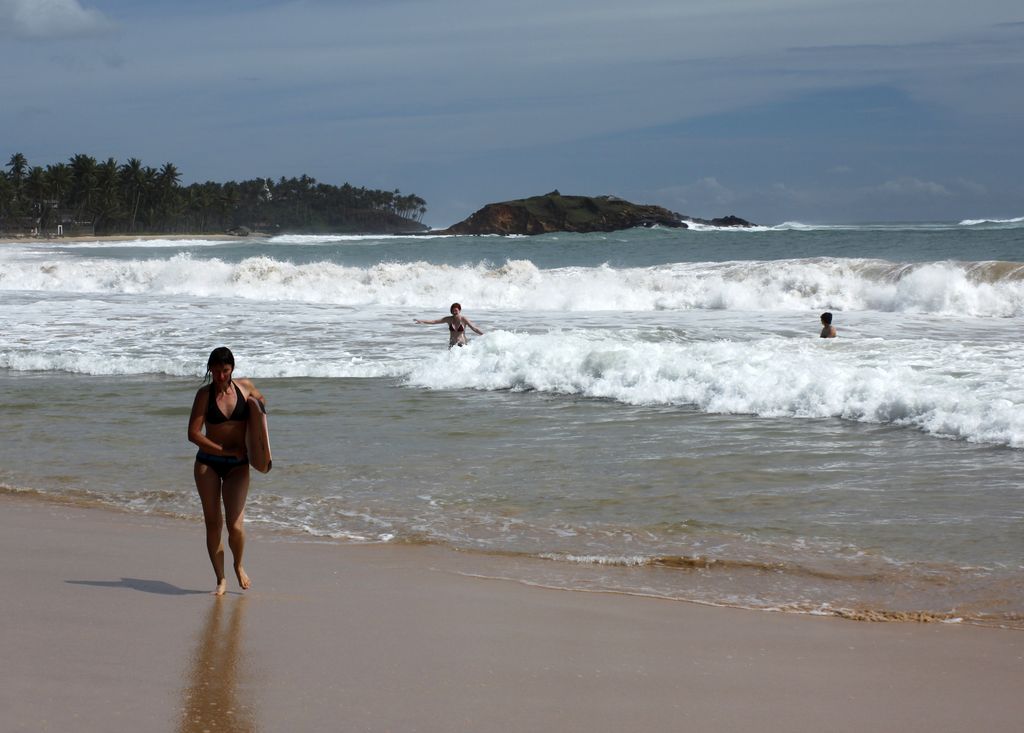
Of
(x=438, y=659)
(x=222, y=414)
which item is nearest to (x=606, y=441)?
(x=222, y=414)

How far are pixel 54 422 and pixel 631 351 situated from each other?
7.48m

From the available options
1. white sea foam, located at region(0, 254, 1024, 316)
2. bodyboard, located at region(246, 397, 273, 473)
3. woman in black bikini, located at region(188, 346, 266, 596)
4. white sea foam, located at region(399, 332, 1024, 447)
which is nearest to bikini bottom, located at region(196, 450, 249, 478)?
woman in black bikini, located at region(188, 346, 266, 596)

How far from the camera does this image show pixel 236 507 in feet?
18.7

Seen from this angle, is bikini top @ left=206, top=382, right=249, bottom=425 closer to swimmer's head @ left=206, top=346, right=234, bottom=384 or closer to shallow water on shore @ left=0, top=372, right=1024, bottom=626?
swimmer's head @ left=206, top=346, right=234, bottom=384

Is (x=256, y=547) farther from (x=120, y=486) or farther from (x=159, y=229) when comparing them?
(x=159, y=229)

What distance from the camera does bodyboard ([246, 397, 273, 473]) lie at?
5.43 m

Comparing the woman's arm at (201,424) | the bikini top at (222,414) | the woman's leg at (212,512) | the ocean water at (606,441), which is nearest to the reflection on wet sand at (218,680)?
the woman's leg at (212,512)

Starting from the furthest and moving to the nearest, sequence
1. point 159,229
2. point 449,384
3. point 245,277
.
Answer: point 159,229, point 245,277, point 449,384

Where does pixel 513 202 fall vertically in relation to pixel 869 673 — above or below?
above

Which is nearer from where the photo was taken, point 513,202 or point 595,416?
point 595,416

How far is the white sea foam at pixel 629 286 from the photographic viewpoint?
26.6 m

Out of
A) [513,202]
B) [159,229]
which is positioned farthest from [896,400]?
[159,229]

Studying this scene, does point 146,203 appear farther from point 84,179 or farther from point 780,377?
point 780,377

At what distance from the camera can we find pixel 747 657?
4871 millimetres
